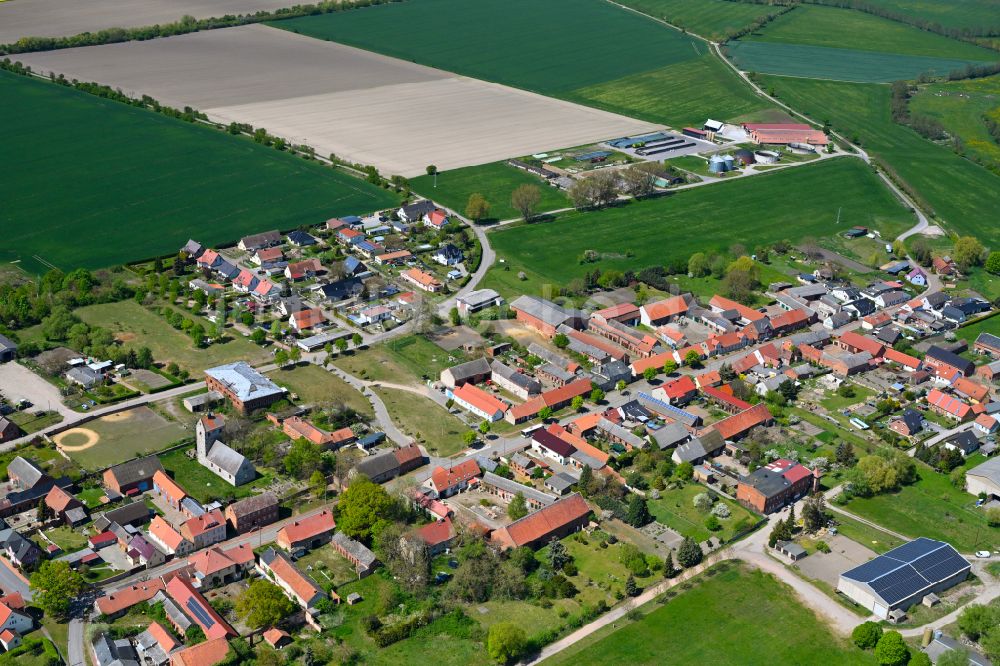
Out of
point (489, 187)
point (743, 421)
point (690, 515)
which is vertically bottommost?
point (690, 515)

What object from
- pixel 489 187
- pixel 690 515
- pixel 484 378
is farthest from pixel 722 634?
pixel 489 187

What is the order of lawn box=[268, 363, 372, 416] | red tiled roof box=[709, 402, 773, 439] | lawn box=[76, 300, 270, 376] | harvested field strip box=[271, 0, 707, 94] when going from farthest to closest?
harvested field strip box=[271, 0, 707, 94] < lawn box=[76, 300, 270, 376] < lawn box=[268, 363, 372, 416] < red tiled roof box=[709, 402, 773, 439]

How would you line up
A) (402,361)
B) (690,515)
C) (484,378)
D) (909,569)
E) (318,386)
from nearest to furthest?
(909,569) → (690,515) → (318,386) → (484,378) → (402,361)

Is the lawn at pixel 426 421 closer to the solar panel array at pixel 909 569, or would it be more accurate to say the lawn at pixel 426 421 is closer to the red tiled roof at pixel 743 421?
the red tiled roof at pixel 743 421

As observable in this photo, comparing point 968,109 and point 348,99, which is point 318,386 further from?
point 968,109

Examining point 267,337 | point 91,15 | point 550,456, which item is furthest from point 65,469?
point 91,15

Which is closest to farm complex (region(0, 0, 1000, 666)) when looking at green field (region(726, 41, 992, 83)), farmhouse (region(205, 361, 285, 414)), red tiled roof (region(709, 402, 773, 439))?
farmhouse (region(205, 361, 285, 414))

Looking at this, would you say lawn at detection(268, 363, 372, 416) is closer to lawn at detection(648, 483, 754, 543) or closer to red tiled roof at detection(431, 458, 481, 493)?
red tiled roof at detection(431, 458, 481, 493)
